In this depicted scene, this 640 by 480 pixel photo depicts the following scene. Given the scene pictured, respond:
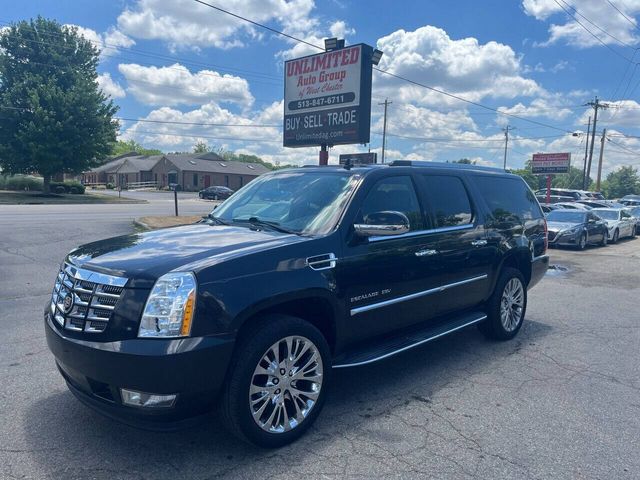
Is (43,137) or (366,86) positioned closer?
(366,86)

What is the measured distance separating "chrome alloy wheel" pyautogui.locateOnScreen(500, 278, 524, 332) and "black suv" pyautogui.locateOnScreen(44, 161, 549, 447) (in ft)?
1.92

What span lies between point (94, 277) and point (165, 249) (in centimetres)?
50

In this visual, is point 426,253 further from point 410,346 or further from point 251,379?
point 251,379

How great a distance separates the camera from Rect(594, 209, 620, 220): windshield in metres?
21.3

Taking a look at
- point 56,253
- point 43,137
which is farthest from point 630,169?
point 56,253

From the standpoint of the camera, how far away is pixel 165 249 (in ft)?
11.5

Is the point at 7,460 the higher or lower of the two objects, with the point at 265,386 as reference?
lower

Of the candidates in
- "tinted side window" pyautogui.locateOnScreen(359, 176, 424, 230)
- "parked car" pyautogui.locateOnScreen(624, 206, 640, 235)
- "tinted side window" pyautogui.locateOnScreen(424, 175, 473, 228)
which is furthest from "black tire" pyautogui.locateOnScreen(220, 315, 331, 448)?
"parked car" pyautogui.locateOnScreen(624, 206, 640, 235)

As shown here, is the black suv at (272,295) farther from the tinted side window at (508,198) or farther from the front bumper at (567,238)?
the front bumper at (567,238)

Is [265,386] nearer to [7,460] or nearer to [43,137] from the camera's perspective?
[7,460]

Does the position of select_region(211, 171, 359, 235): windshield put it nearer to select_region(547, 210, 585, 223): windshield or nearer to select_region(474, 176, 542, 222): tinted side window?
select_region(474, 176, 542, 222): tinted side window

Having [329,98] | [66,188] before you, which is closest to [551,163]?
[329,98]

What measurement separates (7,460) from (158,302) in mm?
1413

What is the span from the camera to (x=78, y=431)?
352 centimetres
